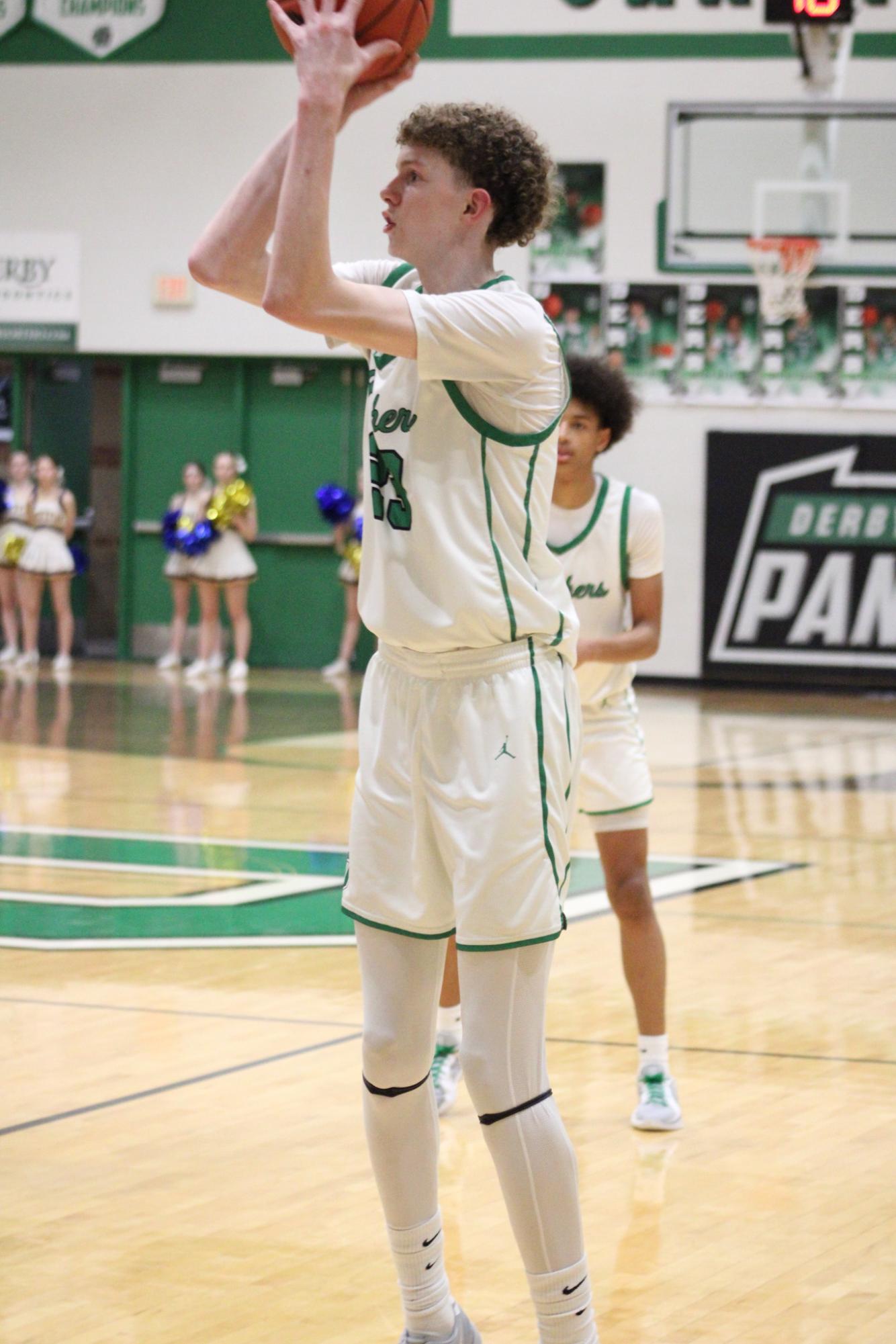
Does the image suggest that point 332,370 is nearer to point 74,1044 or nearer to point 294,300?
point 74,1044

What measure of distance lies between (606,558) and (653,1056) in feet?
3.79

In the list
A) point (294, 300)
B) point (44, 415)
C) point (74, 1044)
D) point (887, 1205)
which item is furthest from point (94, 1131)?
point (44, 415)

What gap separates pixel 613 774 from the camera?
4.41 meters

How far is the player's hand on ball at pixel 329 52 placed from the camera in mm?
2539

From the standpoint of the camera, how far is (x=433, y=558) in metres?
2.68

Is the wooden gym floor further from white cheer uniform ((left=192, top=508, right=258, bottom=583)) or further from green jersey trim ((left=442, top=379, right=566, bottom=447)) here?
white cheer uniform ((left=192, top=508, right=258, bottom=583))

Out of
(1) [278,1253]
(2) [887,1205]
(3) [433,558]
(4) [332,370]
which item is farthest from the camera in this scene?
Result: (4) [332,370]

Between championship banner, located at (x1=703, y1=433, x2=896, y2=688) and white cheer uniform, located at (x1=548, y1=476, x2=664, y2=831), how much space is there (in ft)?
41.0

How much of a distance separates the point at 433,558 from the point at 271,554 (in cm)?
1571

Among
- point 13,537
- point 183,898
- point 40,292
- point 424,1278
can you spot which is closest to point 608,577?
point 424,1278

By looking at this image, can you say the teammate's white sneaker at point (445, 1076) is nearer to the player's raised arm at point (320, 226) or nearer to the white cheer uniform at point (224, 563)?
the player's raised arm at point (320, 226)

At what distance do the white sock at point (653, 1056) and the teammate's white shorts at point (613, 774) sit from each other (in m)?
0.48

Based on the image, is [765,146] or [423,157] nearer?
[423,157]

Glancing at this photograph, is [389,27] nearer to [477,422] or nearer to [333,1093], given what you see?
[477,422]
